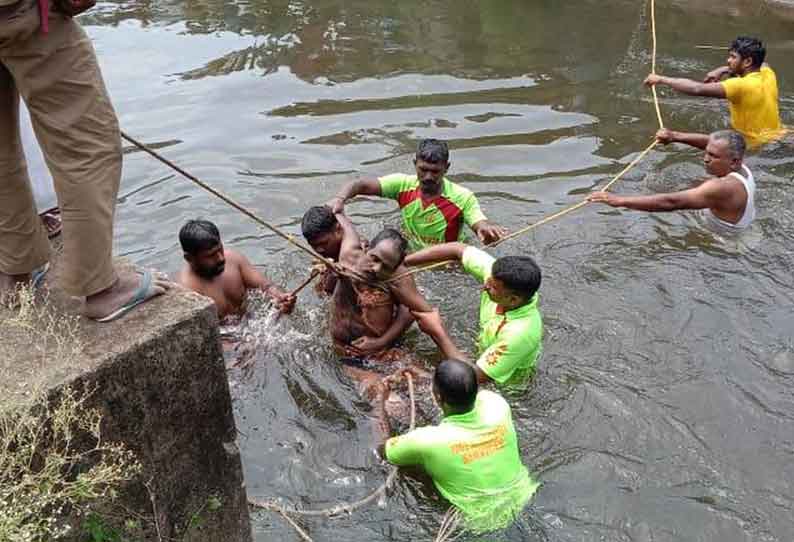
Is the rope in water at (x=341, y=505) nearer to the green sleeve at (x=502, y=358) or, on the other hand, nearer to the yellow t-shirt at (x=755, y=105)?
the green sleeve at (x=502, y=358)

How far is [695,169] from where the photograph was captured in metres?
8.56

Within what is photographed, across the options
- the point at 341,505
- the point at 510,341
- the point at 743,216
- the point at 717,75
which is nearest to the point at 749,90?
the point at 717,75

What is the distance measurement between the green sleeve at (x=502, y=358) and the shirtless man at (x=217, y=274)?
162cm

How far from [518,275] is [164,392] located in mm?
2315

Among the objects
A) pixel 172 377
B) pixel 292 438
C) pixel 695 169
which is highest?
pixel 172 377

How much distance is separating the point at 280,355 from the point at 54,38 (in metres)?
3.29

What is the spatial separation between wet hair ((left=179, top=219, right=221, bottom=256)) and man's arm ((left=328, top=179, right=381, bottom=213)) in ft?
4.10

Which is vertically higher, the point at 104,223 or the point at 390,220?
the point at 104,223

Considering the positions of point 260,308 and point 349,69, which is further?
point 349,69

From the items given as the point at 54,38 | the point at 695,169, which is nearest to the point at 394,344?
the point at 54,38

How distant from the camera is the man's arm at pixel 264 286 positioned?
5891 millimetres

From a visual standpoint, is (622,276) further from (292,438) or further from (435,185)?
(292,438)

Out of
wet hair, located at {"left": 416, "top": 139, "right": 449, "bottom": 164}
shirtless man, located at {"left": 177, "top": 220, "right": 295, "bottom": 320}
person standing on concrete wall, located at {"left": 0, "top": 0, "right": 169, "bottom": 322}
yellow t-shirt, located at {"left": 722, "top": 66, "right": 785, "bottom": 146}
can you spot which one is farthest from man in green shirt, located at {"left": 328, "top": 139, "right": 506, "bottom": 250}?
yellow t-shirt, located at {"left": 722, "top": 66, "right": 785, "bottom": 146}

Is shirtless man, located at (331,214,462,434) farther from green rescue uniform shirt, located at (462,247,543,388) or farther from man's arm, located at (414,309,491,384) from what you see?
green rescue uniform shirt, located at (462,247,543,388)
